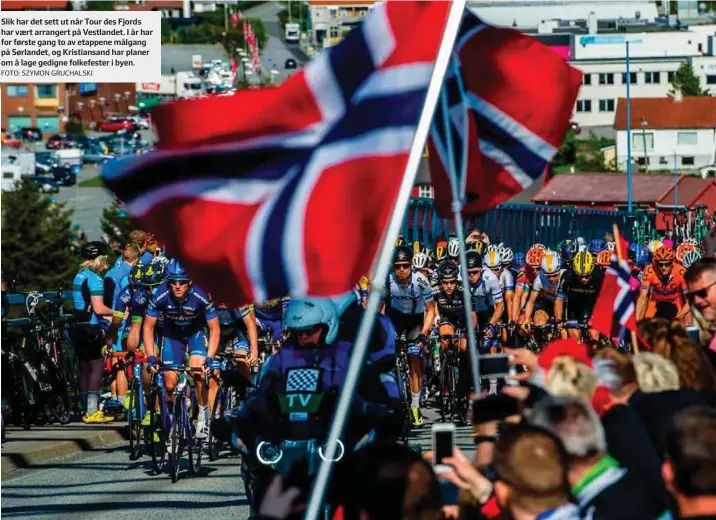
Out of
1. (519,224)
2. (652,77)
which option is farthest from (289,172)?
(652,77)

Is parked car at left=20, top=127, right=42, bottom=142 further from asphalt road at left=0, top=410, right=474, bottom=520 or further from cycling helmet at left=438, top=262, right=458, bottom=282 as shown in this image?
asphalt road at left=0, top=410, right=474, bottom=520

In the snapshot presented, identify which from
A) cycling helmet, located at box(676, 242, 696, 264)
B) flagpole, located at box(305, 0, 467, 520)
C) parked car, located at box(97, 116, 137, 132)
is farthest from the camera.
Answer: parked car, located at box(97, 116, 137, 132)

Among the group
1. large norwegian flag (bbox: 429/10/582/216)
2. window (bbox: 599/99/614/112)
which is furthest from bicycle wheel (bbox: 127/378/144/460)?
window (bbox: 599/99/614/112)

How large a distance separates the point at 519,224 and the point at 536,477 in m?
26.9

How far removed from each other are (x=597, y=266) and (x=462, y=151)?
39.7ft

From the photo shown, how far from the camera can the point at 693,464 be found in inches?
239

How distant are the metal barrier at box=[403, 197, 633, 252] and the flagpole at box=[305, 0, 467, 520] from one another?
22042 mm

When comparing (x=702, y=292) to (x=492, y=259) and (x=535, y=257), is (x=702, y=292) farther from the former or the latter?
(x=535, y=257)

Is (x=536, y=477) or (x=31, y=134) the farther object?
(x=31, y=134)

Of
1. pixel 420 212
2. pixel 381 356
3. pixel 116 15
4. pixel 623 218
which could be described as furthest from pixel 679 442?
pixel 623 218

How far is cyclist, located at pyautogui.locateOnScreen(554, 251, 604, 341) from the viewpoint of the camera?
2080cm

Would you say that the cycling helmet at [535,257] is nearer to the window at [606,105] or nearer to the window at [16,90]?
the window at [16,90]

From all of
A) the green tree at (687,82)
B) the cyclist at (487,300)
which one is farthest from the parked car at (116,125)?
the cyclist at (487,300)

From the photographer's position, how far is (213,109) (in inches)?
305
